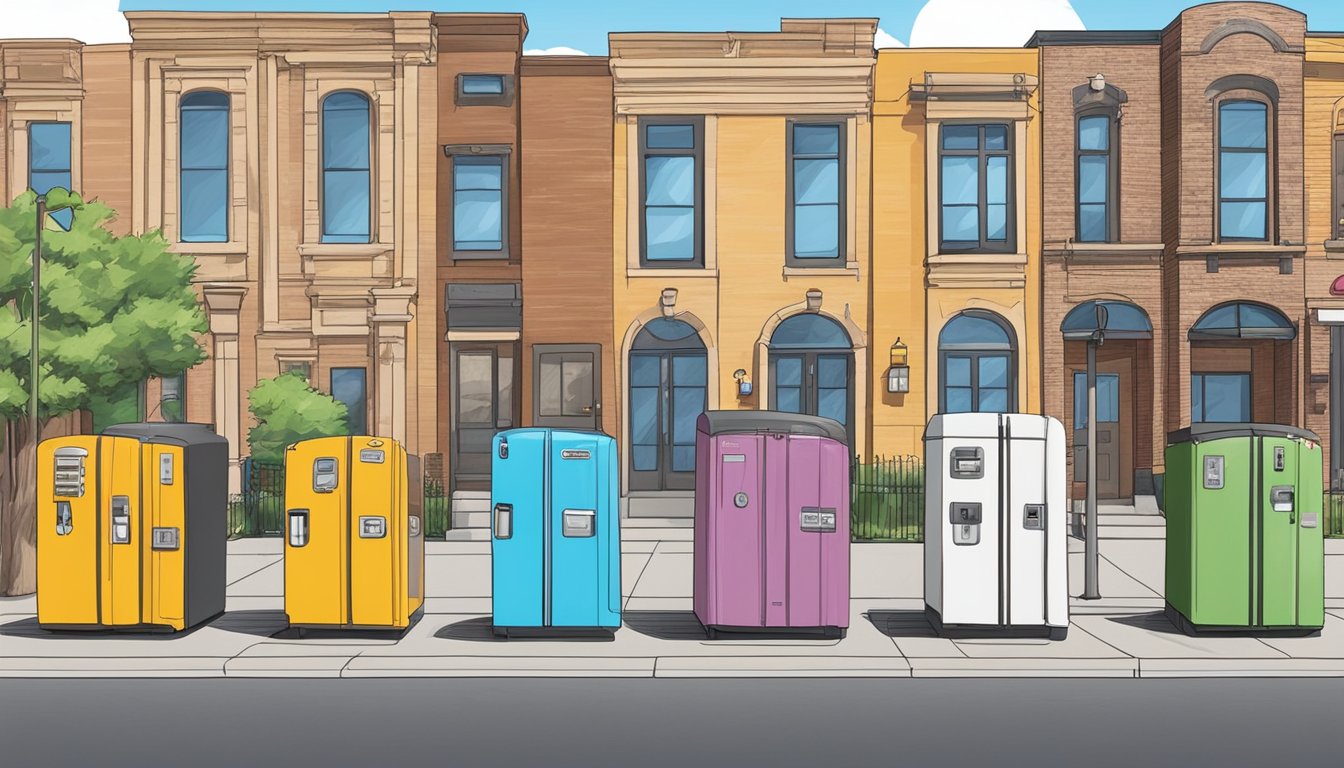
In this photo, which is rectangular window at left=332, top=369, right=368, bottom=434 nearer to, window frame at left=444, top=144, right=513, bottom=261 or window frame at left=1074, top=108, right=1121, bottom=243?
Result: window frame at left=444, top=144, right=513, bottom=261

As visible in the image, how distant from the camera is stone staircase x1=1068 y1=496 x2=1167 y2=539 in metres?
20.5

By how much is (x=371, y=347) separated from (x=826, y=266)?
8535mm

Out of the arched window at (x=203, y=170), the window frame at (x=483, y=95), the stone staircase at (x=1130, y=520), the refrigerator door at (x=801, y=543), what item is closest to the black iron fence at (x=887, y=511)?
the stone staircase at (x=1130, y=520)

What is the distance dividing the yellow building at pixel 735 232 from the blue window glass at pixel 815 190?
0.04 m

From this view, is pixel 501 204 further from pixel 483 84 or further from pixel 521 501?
pixel 521 501

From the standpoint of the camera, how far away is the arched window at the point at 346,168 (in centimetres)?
2391

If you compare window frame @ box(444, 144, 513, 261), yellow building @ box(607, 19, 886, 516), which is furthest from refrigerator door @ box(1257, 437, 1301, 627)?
window frame @ box(444, 144, 513, 261)

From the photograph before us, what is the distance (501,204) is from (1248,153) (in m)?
13.7

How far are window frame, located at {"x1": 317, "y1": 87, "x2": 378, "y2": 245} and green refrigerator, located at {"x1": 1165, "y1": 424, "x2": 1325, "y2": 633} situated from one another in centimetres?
1657

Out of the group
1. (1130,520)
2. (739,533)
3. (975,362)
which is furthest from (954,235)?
(739,533)

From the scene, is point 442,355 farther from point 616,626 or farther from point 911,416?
point 616,626

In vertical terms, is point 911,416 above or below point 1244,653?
above

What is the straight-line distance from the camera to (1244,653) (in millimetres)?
10609

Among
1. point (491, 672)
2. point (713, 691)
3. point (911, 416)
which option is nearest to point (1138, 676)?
point (713, 691)
